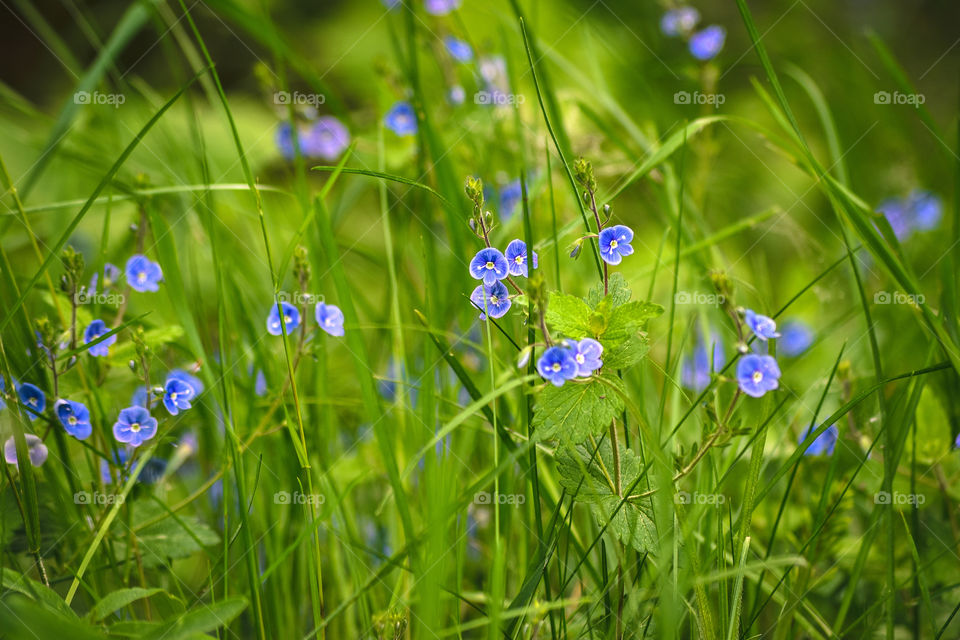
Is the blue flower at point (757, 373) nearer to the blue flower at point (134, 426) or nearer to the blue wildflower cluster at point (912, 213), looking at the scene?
the blue flower at point (134, 426)

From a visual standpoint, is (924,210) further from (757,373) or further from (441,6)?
(757,373)

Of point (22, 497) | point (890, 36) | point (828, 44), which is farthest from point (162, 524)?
point (890, 36)

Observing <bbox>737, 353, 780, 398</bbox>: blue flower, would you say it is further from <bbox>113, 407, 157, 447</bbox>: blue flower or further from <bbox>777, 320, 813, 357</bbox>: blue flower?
<bbox>777, 320, 813, 357</bbox>: blue flower

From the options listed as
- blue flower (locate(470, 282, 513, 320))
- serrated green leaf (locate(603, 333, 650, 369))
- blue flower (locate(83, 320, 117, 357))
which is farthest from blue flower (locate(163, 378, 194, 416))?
serrated green leaf (locate(603, 333, 650, 369))

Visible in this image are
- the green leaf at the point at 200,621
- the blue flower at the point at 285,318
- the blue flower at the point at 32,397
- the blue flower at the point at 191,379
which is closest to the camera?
the green leaf at the point at 200,621

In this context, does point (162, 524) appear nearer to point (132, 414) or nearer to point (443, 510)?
point (132, 414)

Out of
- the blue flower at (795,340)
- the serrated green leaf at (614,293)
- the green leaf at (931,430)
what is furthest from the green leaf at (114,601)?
the blue flower at (795,340)
